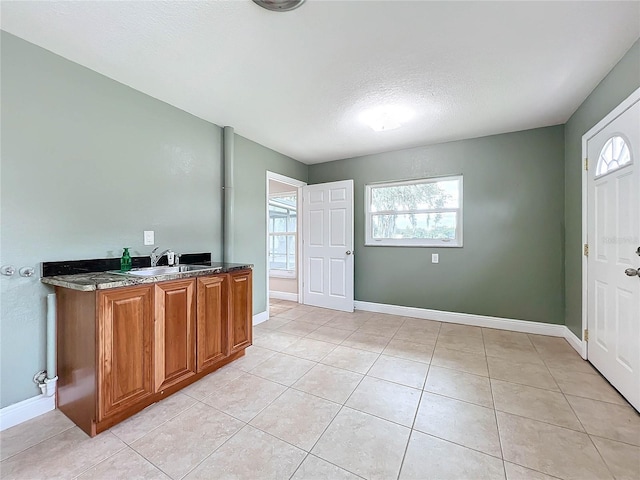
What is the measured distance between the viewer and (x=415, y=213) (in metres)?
3.91

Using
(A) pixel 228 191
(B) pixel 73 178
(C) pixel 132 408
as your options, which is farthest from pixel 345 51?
(C) pixel 132 408

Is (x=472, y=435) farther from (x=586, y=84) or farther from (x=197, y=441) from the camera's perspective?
(x=586, y=84)

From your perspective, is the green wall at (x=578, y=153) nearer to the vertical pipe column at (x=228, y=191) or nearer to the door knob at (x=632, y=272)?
the door knob at (x=632, y=272)

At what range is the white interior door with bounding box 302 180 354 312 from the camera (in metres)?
4.16

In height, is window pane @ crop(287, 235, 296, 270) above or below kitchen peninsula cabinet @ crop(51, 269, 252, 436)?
above

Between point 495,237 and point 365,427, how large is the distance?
287 cm

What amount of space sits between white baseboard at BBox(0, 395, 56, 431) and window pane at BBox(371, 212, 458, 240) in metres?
3.81

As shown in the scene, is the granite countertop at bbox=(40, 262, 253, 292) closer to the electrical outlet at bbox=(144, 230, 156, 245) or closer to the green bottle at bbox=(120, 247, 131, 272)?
the green bottle at bbox=(120, 247, 131, 272)

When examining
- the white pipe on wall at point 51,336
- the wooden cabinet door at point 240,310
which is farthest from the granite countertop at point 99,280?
the wooden cabinet door at point 240,310

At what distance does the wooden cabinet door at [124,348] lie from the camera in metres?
1.55

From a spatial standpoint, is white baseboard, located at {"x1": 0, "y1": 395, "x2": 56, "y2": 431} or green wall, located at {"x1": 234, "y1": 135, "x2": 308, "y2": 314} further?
green wall, located at {"x1": 234, "y1": 135, "x2": 308, "y2": 314}

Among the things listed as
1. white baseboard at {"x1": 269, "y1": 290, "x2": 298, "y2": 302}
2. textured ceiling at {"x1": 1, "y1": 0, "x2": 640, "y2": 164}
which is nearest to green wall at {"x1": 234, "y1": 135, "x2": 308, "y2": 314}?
textured ceiling at {"x1": 1, "y1": 0, "x2": 640, "y2": 164}

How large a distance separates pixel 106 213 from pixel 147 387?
1.36 meters

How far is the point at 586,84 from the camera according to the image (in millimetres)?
2256
